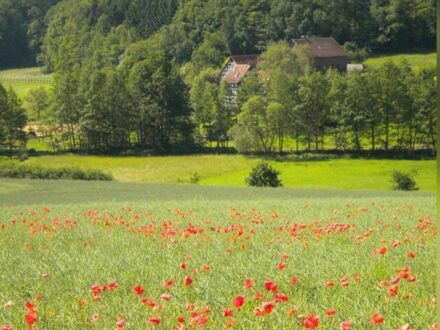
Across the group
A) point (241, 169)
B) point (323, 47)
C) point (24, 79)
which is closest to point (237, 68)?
point (323, 47)

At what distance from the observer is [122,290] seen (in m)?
6.84

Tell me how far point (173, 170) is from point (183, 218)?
60635 mm

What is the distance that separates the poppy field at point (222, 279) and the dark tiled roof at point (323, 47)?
13603 centimetres

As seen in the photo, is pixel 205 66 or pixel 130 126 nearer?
pixel 130 126

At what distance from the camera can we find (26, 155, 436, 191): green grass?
62.4 m

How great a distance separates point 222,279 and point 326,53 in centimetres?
14238

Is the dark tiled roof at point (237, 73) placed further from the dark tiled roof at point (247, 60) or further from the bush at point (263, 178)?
the bush at point (263, 178)

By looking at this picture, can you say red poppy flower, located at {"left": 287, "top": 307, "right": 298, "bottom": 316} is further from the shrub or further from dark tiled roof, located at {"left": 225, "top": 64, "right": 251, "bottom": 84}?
dark tiled roof, located at {"left": 225, "top": 64, "right": 251, "bottom": 84}

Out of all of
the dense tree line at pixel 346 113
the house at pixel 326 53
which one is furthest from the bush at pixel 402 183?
the house at pixel 326 53

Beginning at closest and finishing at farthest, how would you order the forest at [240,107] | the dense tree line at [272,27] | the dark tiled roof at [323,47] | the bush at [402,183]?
the bush at [402,183] → the forest at [240,107] → the dark tiled roof at [323,47] → the dense tree line at [272,27]

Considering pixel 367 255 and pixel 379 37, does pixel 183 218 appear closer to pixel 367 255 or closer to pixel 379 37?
pixel 367 255

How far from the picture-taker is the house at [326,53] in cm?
14288

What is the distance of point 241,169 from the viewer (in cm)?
7450

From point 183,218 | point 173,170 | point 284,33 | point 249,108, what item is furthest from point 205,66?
point 183,218
